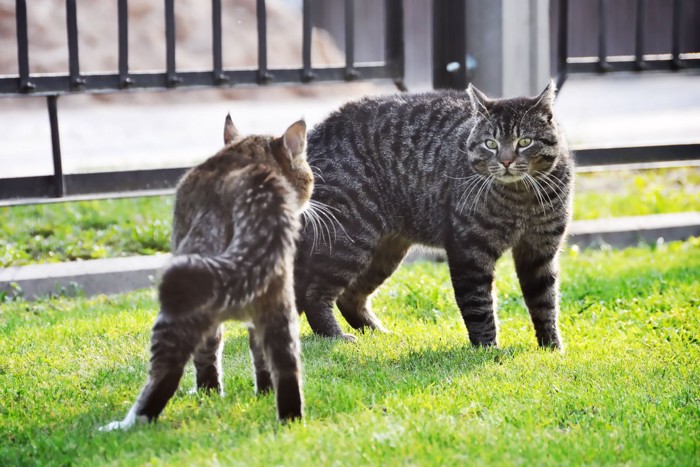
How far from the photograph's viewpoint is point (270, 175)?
4.33m

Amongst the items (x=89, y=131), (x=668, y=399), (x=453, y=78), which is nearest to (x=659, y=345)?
(x=668, y=399)

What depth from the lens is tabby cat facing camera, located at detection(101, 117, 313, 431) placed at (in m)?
3.88

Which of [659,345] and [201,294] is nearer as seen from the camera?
[201,294]

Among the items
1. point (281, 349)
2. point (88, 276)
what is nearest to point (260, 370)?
point (281, 349)

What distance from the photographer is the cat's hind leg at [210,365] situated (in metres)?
4.74

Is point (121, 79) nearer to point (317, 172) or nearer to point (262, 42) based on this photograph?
Result: point (262, 42)

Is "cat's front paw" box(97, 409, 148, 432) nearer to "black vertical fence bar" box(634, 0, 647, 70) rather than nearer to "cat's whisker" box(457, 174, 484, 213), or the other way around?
"cat's whisker" box(457, 174, 484, 213)

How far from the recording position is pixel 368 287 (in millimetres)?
6500

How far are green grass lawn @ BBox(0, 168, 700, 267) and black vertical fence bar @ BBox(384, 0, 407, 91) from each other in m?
2.42

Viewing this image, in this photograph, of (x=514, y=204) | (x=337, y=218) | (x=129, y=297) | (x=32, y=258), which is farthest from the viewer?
(x=32, y=258)

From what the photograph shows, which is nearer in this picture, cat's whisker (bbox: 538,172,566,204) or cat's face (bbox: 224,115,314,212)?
cat's face (bbox: 224,115,314,212)

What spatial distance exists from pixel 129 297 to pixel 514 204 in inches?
122

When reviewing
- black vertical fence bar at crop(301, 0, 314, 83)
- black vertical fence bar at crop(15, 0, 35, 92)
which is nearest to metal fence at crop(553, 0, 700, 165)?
black vertical fence bar at crop(301, 0, 314, 83)

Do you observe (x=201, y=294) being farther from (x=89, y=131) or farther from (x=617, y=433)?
(x=89, y=131)
